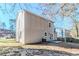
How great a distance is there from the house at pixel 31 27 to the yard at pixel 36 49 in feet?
0.26

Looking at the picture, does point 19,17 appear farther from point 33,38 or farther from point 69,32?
point 69,32

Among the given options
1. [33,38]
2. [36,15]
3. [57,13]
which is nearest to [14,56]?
[33,38]

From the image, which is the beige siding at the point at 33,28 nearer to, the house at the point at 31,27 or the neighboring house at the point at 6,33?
the house at the point at 31,27

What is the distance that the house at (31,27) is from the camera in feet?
9.74

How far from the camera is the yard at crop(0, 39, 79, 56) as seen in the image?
296cm

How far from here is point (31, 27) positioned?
3.01 m

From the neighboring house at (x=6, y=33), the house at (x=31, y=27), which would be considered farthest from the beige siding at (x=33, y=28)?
the neighboring house at (x=6, y=33)

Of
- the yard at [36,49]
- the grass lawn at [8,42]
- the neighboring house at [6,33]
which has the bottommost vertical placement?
the yard at [36,49]

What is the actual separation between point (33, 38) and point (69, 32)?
19.3 inches

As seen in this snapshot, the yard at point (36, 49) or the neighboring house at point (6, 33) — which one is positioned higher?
the neighboring house at point (6, 33)

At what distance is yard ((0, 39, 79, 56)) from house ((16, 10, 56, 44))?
3.2 inches

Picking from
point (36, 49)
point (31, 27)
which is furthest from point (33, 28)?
point (36, 49)

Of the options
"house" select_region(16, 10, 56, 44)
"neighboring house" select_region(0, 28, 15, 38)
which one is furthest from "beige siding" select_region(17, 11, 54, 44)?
"neighboring house" select_region(0, 28, 15, 38)

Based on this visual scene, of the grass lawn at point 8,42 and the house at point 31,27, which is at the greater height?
the house at point 31,27
